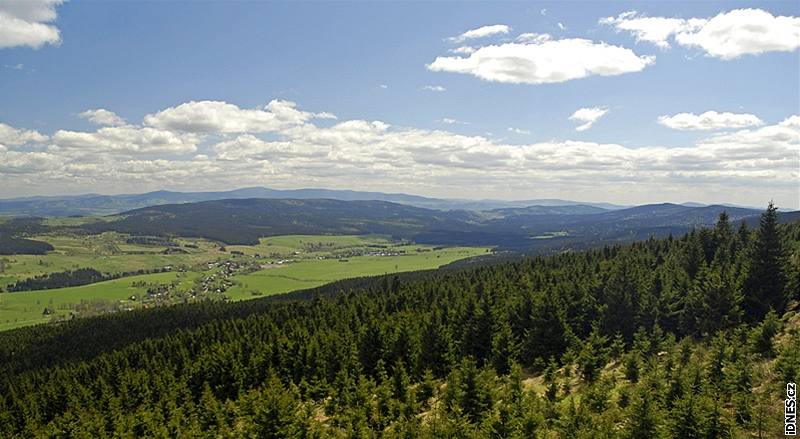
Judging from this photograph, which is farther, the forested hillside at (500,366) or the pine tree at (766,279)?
the pine tree at (766,279)

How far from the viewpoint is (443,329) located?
64.5m

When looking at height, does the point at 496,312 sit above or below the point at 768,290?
below

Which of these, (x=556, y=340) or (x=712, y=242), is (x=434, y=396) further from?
(x=712, y=242)

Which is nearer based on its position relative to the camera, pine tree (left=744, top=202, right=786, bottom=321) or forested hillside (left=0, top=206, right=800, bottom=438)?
forested hillside (left=0, top=206, right=800, bottom=438)

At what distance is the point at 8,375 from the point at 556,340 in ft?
502

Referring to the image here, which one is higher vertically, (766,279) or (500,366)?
(766,279)

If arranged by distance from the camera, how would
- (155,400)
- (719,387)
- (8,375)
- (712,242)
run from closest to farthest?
(719,387), (155,400), (712,242), (8,375)

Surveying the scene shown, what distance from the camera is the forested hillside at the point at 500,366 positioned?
32.9 meters

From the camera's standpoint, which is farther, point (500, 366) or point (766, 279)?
point (766, 279)

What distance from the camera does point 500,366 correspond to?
2319 inches

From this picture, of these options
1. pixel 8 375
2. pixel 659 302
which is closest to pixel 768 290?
pixel 659 302

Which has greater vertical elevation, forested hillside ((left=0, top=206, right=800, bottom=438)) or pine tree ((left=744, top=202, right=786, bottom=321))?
pine tree ((left=744, top=202, right=786, bottom=321))

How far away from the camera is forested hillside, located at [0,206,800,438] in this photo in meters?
32.9

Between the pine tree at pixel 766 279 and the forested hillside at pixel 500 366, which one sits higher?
the pine tree at pixel 766 279
